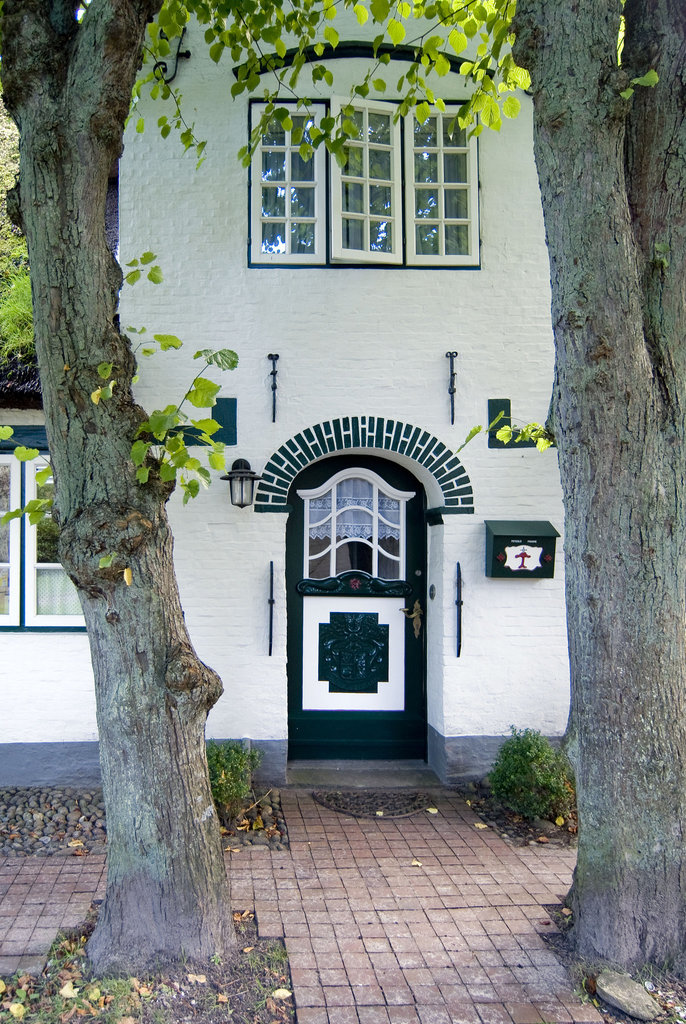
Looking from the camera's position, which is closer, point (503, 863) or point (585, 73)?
point (585, 73)

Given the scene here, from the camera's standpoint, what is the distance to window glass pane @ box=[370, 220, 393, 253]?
6.45 metres

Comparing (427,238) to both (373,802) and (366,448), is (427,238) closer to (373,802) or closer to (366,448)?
(366,448)

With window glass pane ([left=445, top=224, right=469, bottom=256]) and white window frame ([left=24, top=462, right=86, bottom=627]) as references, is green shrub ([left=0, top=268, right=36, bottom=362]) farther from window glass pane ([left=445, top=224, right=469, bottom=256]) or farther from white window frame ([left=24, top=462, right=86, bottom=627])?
window glass pane ([left=445, top=224, right=469, bottom=256])

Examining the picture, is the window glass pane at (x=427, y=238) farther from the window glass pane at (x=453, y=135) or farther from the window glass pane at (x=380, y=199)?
the window glass pane at (x=453, y=135)

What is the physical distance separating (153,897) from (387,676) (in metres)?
3.44

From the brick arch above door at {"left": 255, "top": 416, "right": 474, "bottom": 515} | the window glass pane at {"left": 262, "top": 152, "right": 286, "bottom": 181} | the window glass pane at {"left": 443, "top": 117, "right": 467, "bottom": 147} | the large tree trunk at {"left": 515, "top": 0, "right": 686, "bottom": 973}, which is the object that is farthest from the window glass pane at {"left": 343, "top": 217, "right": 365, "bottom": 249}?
the large tree trunk at {"left": 515, "top": 0, "right": 686, "bottom": 973}

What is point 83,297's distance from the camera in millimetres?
3611

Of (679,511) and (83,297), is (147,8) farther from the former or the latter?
(679,511)

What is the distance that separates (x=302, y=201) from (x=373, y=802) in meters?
4.82

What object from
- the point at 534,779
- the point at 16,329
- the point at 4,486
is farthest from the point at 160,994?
the point at 16,329

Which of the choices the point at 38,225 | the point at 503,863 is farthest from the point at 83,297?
the point at 503,863

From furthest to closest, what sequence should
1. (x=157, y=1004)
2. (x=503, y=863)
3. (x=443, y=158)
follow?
(x=443, y=158)
(x=503, y=863)
(x=157, y=1004)

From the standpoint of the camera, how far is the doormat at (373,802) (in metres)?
5.77

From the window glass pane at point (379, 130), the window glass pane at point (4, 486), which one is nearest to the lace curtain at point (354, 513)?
the window glass pane at point (4, 486)
